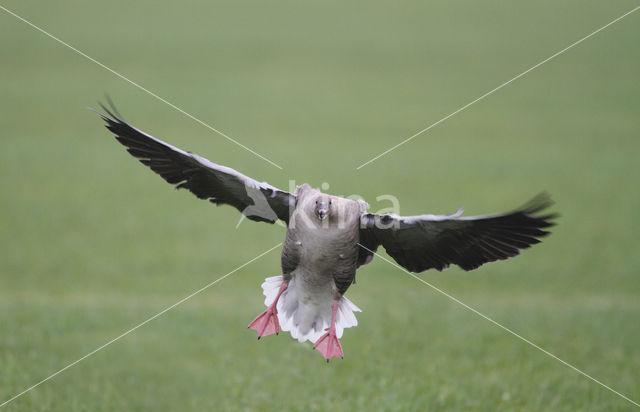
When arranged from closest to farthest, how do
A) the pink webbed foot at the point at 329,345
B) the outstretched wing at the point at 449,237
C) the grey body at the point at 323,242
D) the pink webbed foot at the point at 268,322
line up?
1. the outstretched wing at the point at 449,237
2. the grey body at the point at 323,242
3. the pink webbed foot at the point at 329,345
4. the pink webbed foot at the point at 268,322

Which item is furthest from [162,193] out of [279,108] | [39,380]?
[39,380]

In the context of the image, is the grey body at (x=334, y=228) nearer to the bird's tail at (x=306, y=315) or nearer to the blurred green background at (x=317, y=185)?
the bird's tail at (x=306, y=315)

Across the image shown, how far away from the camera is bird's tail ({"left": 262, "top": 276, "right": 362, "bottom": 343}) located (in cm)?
523

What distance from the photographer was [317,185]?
14.6m

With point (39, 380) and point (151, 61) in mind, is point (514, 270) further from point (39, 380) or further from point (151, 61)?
point (151, 61)

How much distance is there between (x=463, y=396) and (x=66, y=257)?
27.3 feet

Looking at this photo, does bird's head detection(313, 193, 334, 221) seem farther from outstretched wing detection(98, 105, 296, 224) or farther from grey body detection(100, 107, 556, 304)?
outstretched wing detection(98, 105, 296, 224)

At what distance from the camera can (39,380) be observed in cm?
639

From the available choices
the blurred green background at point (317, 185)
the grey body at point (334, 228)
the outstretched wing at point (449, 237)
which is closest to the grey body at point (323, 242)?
the grey body at point (334, 228)

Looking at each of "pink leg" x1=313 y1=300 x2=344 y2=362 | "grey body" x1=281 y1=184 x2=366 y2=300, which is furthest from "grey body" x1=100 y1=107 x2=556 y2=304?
"pink leg" x1=313 y1=300 x2=344 y2=362

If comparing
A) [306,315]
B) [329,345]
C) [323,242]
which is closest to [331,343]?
[329,345]

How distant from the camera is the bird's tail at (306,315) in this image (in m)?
5.23

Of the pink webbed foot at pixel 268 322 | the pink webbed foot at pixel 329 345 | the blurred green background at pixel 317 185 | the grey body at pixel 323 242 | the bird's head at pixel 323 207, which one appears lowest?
the blurred green background at pixel 317 185

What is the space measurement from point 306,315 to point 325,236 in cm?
84
